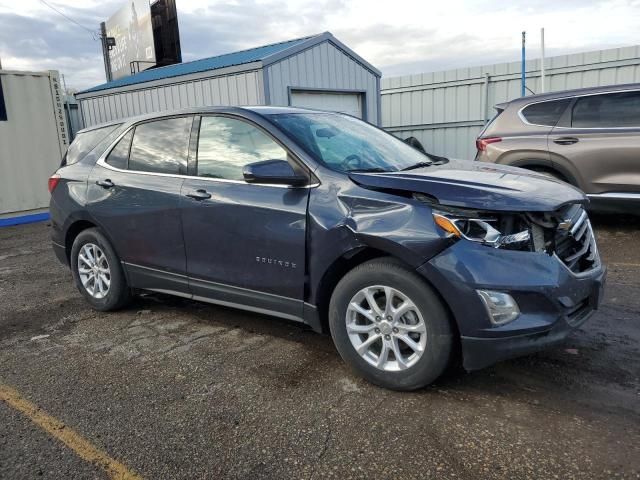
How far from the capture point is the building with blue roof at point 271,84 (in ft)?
33.3

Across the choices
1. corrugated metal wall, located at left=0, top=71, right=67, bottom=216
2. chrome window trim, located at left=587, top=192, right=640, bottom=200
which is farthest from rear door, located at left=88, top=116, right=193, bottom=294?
corrugated metal wall, located at left=0, top=71, right=67, bottom=216

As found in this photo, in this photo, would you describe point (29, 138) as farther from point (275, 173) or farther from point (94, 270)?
point (275, 173)

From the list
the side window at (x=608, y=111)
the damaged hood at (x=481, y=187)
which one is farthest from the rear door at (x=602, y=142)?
the damaged hood at (x=481, y=187)

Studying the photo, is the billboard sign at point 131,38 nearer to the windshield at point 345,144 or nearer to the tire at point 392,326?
the windshield at point 345,144

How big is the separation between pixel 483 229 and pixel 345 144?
1327 mm

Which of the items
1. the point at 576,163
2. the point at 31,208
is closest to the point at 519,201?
the point at 576,163

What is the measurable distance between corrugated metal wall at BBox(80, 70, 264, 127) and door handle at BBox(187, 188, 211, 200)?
620 cm

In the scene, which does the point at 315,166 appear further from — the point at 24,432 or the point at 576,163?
the point at 576,163

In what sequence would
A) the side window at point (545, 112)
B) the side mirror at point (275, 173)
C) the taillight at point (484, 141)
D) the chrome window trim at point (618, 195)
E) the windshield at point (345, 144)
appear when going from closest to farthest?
1. the side mirror at point (275, 173)
2. the windshield at point (345, 144)
3. the chrome window trim at point (618, 195)
4. the side window at point (545, 112)
5. the taillight at point (484, 141)

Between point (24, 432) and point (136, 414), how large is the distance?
1.85 feet

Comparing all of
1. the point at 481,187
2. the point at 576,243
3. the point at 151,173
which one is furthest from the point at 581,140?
the point at 151,173

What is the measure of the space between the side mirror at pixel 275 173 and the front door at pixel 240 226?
90 mm

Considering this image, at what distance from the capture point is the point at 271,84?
1007cm

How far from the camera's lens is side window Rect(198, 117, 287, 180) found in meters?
3.64
